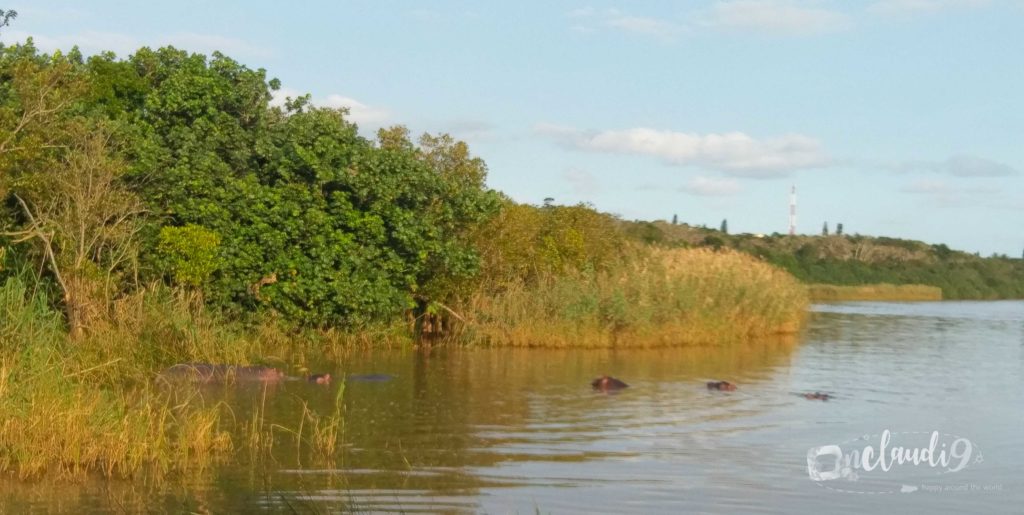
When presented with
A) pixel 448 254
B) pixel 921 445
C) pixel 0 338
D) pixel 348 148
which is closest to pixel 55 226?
pixel 0 338

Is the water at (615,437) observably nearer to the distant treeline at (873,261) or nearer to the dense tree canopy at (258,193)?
the dense tree canopy at (258,193)

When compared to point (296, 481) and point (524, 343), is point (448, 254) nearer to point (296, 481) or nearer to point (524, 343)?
point (524, 343)

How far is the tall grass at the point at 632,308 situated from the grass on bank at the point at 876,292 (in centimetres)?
3204

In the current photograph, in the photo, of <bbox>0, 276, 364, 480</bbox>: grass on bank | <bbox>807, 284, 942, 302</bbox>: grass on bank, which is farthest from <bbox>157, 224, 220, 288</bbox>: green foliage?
<bbox>807, 284, 942, 302</bbox>: grass on bank

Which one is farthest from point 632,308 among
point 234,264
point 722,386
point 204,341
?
point 204,341

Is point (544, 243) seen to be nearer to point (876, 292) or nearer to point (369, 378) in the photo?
point (369, 378)

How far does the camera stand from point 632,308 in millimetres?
24203

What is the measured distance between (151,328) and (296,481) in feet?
24.7

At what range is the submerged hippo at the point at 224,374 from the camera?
1636cm

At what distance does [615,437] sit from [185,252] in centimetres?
927

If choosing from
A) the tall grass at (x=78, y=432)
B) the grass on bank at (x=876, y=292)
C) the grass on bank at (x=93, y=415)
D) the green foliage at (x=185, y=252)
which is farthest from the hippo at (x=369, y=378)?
the grass on bank at (x=876, y=292)

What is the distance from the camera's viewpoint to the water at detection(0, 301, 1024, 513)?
10.2 m

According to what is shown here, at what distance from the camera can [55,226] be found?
16.8 meters

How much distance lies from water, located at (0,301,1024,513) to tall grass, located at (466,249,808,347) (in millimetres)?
659
